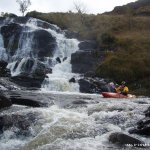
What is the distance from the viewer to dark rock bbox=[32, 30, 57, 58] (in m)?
54.6

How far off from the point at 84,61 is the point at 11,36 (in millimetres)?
14981

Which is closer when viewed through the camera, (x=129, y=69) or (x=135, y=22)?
(x=129, y=69)

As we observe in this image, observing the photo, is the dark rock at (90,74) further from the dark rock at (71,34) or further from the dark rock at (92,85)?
the dark rock at (71,34)

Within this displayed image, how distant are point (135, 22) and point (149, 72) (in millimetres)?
26617

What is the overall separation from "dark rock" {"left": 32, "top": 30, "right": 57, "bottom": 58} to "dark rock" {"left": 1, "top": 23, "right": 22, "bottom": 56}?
301 centimetres

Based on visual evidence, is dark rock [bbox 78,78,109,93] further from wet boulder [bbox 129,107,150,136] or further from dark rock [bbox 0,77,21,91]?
wet boulder [bbox 129,107,150,136]

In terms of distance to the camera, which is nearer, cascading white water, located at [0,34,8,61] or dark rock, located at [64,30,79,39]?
cascading white water, located at [0,34,8,61]

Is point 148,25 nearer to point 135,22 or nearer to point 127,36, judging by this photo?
point 135,22

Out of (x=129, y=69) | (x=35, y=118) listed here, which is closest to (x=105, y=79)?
(x=129, y=69)

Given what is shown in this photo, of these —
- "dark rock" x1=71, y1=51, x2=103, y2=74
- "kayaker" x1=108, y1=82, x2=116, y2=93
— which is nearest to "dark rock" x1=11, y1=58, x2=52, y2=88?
"dark rock" x1=71, y1=51, x2=103, y2=74

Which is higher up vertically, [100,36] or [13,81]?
[100,36]

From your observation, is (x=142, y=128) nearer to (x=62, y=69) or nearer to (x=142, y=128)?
(x=142, y=128)

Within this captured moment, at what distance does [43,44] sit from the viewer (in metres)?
55.8

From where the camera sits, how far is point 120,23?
7000cm
